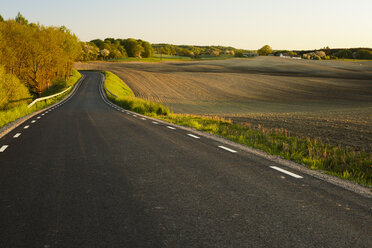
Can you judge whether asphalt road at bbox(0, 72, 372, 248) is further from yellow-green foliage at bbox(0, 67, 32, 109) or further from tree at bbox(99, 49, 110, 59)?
tree at bbox(99, 49, 110, 59)

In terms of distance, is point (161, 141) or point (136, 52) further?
point (136, 52)

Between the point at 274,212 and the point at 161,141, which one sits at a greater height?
the point at 274,212

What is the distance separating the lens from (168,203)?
14.8 feet

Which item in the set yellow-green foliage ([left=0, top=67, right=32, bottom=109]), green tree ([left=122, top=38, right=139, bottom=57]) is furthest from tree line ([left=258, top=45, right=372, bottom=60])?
yellow-green foliage ([left=0, top=67, right=32, bottom=109])

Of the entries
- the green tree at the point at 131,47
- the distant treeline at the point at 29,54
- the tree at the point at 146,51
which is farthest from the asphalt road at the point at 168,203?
the tree at the point at 146,51

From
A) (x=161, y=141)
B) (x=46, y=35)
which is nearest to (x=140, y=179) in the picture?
(x=161, y=141)

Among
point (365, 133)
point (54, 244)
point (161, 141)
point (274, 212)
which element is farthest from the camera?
point (365, 133)

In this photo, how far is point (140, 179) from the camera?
5.72m

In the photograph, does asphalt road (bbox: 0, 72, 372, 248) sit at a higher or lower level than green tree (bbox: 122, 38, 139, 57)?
lower

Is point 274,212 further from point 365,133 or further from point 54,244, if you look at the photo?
point 365,133

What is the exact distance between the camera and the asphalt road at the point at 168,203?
3.49 meters

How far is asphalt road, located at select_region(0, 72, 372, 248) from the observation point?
11.4 ft

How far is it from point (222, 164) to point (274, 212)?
2.79 meters

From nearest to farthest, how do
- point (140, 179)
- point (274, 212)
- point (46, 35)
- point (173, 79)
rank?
point (274, 212) → point (140, 179) → point (46, 35) → point (173, 79)
